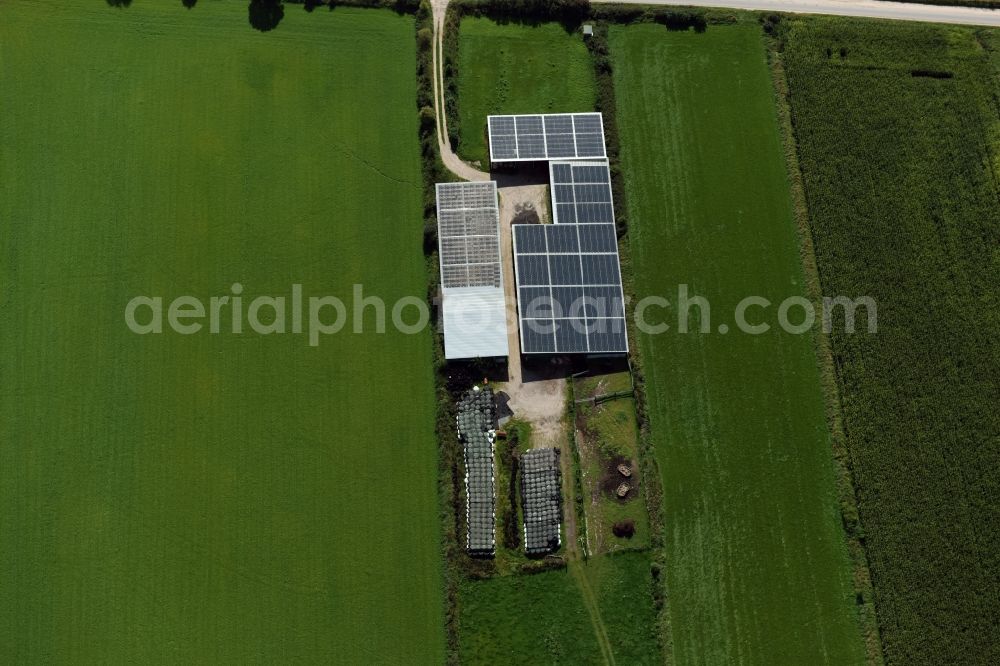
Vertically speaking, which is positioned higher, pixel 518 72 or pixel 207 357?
pixel 518 72

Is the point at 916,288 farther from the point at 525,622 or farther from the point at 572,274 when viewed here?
the point at 525,622

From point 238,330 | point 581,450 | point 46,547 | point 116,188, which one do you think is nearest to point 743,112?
point 581,450

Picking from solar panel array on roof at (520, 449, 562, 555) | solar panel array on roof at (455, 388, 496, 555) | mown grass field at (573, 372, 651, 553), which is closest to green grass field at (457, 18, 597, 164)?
solar panel array on roof at (455, 388, 496, 555)

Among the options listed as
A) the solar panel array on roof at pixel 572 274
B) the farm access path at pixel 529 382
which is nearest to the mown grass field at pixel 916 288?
the solar panel array on roof at pixel 572 274

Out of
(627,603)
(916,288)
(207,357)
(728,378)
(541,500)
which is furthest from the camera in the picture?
(916,288)

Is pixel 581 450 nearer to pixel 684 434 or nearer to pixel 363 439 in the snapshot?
pixel 684 434

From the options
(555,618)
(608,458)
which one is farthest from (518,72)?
(555,618)

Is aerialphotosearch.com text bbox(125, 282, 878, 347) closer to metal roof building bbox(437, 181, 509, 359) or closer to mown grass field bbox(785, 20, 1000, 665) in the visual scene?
metal roof building bbox(437, 181, 509, 359)
